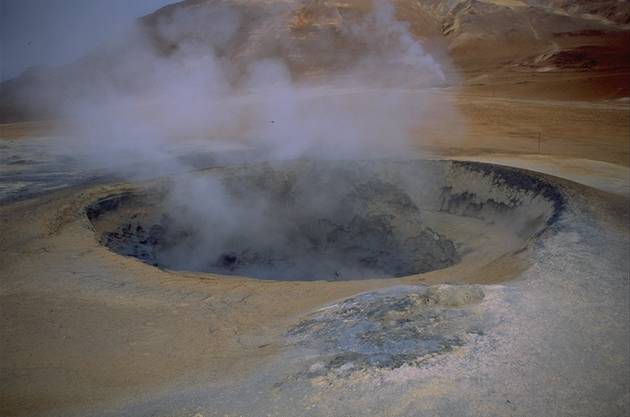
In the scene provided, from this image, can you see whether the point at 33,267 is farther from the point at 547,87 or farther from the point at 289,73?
the point at 289,73

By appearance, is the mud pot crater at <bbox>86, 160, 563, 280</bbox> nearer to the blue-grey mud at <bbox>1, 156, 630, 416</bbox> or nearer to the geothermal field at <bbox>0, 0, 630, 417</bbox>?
the geothermal field at <bbox>0, 0, 630, 417</bbox>

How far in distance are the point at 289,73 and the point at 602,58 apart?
14.5m

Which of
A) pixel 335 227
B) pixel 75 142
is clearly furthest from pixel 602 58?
pixel 75 142

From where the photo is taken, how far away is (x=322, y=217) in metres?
9.03

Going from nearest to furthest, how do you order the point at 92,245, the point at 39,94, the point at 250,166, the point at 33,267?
the point at 33,267, the point at 92,245, the point at 250,166, the point at 39,94

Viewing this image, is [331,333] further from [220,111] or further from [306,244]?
[220,111]

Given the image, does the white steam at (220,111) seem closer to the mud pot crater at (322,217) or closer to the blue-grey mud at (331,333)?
the mud pot crater at (322,217)

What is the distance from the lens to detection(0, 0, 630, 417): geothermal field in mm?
3094

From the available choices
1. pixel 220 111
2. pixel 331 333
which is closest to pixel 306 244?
pixel 331 333

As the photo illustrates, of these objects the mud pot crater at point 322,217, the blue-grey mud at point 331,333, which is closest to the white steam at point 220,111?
the mud pot crater at point 322,217

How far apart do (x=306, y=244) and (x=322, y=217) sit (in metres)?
0.55

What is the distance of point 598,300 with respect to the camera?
394 cm

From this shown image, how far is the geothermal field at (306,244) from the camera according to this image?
309cm

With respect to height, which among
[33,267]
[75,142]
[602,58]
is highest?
[602,58]
